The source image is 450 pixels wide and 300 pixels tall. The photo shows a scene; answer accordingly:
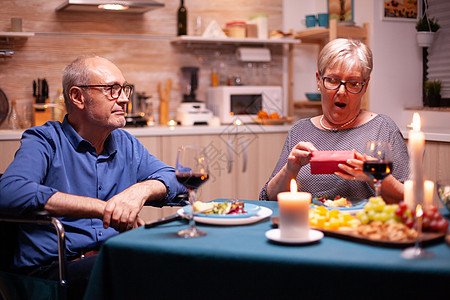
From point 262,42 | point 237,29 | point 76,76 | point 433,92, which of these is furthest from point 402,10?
point 76,76

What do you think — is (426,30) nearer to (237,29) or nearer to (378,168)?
(237,29)

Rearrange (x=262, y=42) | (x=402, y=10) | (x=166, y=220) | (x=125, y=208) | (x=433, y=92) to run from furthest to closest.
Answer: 1. (x=262, y=42)
2. (x=402, y=10)
3. (x=433, y=92)
4. (x=125, y=208)
5. (x=166, y=220)

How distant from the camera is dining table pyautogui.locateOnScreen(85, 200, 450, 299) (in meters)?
1.11

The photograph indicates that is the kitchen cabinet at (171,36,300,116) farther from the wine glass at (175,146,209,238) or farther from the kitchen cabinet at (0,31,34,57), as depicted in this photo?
the wine glass at (175,146,209,238)

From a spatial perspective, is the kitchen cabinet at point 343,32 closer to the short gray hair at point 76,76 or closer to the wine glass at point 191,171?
the short gray hair at point 76,76

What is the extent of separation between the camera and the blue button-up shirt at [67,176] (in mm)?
1776

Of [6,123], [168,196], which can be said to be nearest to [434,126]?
[168,196]

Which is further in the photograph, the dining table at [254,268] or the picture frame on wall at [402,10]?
the picture frame on wall at [402,10]

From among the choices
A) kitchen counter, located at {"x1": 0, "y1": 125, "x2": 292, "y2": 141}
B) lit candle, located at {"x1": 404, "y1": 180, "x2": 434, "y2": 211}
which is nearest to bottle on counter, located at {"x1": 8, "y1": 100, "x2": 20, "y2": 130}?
kitchen counter, located at {"x1": 0, "y1": 125, "x2": 292, "y2": 141}

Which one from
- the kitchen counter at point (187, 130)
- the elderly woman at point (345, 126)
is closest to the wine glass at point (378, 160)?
the elderly woman at point (345, 126)

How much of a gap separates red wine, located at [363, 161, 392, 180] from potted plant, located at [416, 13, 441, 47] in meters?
3.05

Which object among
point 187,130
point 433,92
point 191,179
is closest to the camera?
point 191,179

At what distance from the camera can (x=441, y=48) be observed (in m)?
4.14

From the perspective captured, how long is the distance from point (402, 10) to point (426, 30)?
271 millimetres
